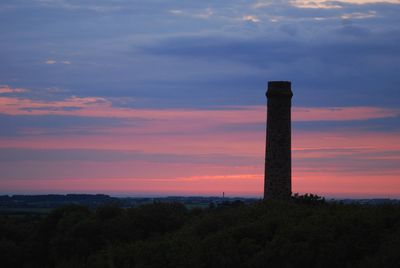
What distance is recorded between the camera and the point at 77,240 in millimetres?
41125

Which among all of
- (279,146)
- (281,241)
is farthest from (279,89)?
(281,241)

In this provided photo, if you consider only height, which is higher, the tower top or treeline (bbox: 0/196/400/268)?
the tower top

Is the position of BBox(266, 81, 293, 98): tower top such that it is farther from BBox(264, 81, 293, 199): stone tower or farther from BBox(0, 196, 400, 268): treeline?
BBox(0, 196, 400, 268): treeline

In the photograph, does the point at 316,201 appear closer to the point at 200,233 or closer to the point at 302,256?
the point at 200,233

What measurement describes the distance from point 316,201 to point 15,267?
2002 cm

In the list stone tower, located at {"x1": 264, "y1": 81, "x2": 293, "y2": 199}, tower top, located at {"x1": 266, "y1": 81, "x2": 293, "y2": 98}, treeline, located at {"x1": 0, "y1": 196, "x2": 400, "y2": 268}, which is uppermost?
tower top, located at {"x1": 266, "y1": 81, "x2": 293, "y2": 98}

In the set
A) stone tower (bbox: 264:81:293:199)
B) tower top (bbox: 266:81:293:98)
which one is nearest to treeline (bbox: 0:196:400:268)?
stone tower (bbox: 264:81:293:199)

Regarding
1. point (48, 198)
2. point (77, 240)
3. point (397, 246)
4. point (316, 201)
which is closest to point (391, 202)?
point (316, 201)

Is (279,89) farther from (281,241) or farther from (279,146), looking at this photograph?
(281,241)

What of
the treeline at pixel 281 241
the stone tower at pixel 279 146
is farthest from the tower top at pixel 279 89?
the treeline at pixel 281 241

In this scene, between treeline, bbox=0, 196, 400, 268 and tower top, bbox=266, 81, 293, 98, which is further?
tower top, bbox=266, 81, 293, 98

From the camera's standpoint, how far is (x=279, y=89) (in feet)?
114

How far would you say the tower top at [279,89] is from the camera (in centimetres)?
3472

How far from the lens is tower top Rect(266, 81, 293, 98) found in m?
34.7
